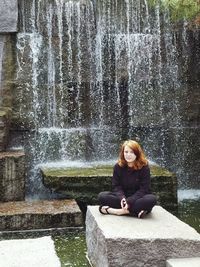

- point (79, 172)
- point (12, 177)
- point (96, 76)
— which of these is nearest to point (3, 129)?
point (12, 177)

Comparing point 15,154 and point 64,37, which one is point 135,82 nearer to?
point 64,37

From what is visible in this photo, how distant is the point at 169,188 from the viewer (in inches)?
314

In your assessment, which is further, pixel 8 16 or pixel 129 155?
pixel 8 16

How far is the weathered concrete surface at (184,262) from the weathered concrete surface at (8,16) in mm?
6776

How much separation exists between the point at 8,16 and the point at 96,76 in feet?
7.01

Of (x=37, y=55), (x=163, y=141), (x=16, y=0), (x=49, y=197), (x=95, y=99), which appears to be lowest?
(x=49, y=197)

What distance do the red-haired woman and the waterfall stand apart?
416 centimetres

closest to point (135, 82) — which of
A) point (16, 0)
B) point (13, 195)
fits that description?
point (16, 0)

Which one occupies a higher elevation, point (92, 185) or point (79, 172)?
point (79, 172)

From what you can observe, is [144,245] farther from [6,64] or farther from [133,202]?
[6,64]

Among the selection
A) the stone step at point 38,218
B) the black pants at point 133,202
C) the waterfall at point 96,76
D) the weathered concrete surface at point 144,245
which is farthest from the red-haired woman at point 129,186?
→ the waterfall at point 96,76

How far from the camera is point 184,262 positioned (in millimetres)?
4516

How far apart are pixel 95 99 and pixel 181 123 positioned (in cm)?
185

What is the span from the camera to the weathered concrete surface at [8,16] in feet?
32.9
